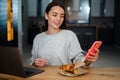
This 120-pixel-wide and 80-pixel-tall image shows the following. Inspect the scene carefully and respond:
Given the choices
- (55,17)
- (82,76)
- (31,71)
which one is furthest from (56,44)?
(82,76)

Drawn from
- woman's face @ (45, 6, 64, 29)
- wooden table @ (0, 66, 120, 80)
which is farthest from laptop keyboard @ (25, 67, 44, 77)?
woman's face @ (45, 6, 64, 29)

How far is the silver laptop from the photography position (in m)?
1.42

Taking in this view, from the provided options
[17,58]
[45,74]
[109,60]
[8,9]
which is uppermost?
[8,9]

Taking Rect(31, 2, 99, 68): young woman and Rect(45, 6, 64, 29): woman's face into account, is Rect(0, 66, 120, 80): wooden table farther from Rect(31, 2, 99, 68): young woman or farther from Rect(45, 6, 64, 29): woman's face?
Rect(45, 6, 64, 29): woman's face

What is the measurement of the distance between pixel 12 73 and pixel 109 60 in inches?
214

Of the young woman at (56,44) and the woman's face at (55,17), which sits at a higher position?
the woman's face at (55,17)

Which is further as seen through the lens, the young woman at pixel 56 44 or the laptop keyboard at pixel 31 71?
the young woman at pixel 56 44

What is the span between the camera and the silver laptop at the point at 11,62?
1.42 m

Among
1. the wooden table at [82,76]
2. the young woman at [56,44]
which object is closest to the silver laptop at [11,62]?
the wooden table at [82,76]

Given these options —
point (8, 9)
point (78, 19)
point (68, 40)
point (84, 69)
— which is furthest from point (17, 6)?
point (78, 19)

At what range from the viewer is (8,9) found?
3.90 meters

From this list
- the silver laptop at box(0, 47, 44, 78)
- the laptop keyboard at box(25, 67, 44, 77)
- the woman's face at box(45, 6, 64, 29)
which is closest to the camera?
the silver laptop at box(0, 47, 44, 78)

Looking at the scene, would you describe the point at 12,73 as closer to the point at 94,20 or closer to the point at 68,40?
the point at 68,40

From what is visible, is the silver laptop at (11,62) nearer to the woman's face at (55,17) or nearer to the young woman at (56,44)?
the young woman at (56,44)
